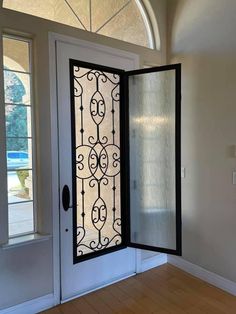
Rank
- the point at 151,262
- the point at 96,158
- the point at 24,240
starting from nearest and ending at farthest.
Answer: the point at 24,240 → the point at 96,158 → the point at 151,262


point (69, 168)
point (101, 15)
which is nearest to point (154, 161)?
point (69, 168)

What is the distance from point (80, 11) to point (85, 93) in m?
0.78

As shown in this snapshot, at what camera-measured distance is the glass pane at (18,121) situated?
7.36 ft

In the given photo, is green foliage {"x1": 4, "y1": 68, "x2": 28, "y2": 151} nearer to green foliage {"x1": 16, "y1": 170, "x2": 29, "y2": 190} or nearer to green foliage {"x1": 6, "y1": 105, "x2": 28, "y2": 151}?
green foliage {"x1": 6, "y1": 105, "x2": 28, "y2": 151}

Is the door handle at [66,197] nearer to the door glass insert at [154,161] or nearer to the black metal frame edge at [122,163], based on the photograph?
the black metal frame edge at [122,163]

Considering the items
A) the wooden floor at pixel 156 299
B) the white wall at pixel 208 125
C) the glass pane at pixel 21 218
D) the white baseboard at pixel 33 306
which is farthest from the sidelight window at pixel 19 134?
the white wall at pixel 208 125

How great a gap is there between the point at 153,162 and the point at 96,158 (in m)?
0.62

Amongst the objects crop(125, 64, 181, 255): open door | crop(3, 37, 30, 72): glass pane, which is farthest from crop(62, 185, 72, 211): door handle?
crop(3, 37, 30, 72): glass pane

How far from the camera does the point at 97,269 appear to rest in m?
2.73

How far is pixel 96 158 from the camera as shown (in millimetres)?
2686

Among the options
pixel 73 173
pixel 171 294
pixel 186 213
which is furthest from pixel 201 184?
pixel 73 173

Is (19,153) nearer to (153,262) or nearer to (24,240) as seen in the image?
(24,240)

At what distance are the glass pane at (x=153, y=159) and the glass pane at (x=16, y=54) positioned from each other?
1056mm

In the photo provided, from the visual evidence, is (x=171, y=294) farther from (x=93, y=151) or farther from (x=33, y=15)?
(x=33, y=15)
